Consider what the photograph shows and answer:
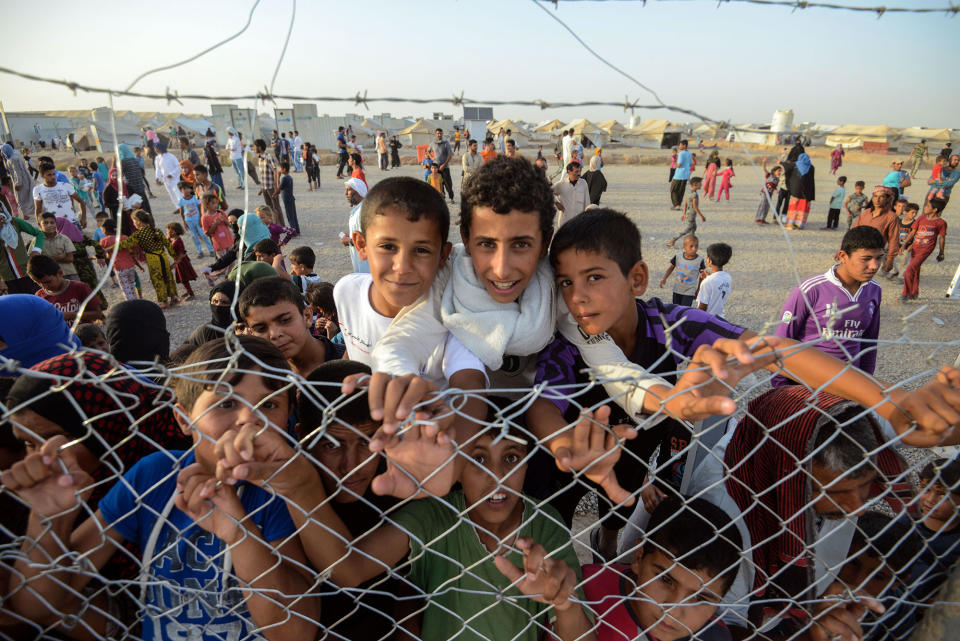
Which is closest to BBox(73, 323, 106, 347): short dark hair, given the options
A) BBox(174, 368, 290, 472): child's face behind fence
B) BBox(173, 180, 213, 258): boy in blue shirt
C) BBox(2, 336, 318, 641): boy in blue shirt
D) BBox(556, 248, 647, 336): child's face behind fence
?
BBox(2, 336, 318, 641): boy in blue shirt

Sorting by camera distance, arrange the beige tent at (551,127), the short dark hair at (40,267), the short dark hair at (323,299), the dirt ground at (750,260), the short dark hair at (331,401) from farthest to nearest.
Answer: the beige tent at (551,127) → the dirt ground at (750,260) → the short dark hair at (40,267) → the short dark hair at (323,299) → the short dark hair at (331,401)

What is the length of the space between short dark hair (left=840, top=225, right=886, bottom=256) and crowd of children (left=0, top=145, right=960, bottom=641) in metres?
1.98

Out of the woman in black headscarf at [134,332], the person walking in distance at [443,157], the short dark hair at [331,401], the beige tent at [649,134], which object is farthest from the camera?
the beige tent at [649,134]

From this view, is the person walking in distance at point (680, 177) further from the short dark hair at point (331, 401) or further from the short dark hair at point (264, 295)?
the short dark hair at point (331, 401)

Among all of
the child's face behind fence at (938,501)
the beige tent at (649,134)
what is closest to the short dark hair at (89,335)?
the child's face behind fence at (938,501)

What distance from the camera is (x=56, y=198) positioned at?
8461 millimetres

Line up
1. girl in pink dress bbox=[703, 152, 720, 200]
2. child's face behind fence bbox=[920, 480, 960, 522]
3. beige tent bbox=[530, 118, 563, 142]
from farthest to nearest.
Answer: beige tent bbox=[530, 118, 563, 142], girl in pink dress bbox=[703, 152, 720, 200], child's face behind fence bbox=[920, 480, 960, 522]

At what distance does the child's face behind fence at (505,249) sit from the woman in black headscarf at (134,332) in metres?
2.34

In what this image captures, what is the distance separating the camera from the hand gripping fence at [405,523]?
1.19 meters

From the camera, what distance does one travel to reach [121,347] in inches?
119

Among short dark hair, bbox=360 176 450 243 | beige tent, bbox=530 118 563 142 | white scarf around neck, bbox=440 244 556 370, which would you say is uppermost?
Answer: beige tent, bbox=530 118 563 142

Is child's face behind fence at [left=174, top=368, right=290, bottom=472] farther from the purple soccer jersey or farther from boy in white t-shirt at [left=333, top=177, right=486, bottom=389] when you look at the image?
the purple soccer jersey

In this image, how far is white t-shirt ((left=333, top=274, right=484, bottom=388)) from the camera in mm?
1801

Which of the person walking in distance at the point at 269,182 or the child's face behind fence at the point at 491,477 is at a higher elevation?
the person walking in distance at the point at 269,182
